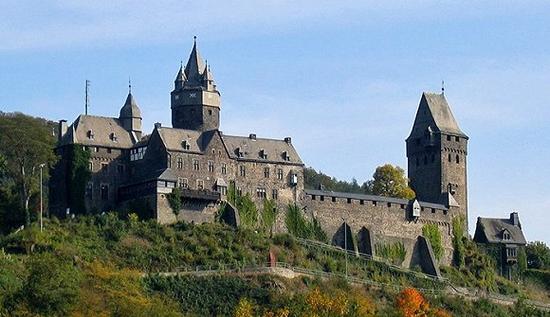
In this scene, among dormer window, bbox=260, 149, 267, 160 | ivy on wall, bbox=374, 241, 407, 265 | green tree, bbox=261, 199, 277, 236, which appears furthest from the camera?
ivy on wall, bbox=374, 241, 407, 265

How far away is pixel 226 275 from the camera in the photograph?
105062mm

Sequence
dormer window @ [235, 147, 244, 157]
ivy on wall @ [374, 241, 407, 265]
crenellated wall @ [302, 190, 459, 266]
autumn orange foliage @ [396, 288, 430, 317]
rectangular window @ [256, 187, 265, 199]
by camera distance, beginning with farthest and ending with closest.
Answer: ivy on wall @ [374, 241, 407, 265]
crenellated wall @ [302, 190, 459, 266]
dormer window @ [235, 147, 244, 157]
rectangular window @ [256, 187, 265, 199]
autumn orange foliage @ [396, 288, 430, 317]

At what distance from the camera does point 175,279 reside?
102500mm

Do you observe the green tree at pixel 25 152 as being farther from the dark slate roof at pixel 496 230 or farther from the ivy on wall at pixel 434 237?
the dark slate roof at pixel 496 230

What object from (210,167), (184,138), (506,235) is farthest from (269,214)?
(506,235)

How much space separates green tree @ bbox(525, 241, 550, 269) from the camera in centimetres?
13575

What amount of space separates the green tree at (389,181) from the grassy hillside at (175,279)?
1609 centimetres

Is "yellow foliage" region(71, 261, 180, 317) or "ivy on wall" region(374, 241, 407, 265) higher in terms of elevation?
"ivy on wall" region(374, 241, 407, 265)

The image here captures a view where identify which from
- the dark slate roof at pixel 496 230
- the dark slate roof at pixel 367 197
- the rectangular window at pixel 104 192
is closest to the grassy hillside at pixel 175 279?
the rectangular window at pixel 104 192

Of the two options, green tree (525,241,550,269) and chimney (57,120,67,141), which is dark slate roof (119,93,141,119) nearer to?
chimney (57,120,67,141)

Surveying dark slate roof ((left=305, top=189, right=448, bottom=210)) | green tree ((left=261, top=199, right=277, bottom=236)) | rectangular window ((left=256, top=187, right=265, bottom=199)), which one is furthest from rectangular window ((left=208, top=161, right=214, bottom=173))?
dark slate roof ((left=305, top=189, right=448, bottom=210))

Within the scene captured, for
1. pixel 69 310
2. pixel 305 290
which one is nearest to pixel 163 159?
pixel 305 290

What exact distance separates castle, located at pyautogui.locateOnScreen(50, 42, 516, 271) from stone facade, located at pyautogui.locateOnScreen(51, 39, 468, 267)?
0.07m

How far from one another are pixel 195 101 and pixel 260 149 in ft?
18.4
